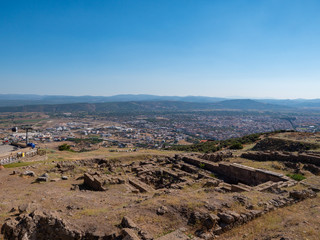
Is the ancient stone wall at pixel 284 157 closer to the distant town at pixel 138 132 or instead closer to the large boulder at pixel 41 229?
the large boulder at pixel 41 229

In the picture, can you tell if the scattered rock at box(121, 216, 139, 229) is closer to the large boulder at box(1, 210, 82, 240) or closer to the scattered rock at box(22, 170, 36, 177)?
the large boulder at box(1, 210, 82, 240)

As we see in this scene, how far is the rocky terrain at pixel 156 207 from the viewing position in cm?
788

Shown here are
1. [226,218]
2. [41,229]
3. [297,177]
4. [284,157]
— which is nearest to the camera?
[41,229]

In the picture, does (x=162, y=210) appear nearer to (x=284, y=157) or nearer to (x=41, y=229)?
(x=41, y=229)

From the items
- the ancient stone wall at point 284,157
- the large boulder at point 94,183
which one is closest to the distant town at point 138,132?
the large boulder at point 94,183

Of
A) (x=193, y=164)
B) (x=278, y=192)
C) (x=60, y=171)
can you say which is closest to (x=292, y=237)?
(x=278, y=192)

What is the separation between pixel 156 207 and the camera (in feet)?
32.8

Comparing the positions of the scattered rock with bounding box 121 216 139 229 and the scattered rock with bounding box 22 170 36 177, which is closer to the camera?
the scattered rock with bounding box 121 216 139 229

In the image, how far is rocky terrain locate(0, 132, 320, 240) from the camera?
7883 millimetres

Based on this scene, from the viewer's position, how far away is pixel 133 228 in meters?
8.00

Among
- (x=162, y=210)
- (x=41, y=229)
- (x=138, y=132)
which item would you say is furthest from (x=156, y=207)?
(x=138, y=132)

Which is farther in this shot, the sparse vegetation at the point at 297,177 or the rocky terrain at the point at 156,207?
the sparse vegetation at the point at 297,177

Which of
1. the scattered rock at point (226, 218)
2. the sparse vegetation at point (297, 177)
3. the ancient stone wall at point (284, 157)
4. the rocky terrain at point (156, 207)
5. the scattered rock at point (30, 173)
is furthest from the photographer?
the ancient stone wall at point (284, 157)

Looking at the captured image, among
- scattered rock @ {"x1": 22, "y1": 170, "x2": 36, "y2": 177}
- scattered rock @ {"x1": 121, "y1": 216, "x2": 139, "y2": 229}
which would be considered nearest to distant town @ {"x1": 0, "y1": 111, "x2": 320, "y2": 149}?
scattered rock @ {"x1": 22, "y1": 170, "x2": 36, "y2": 177}
